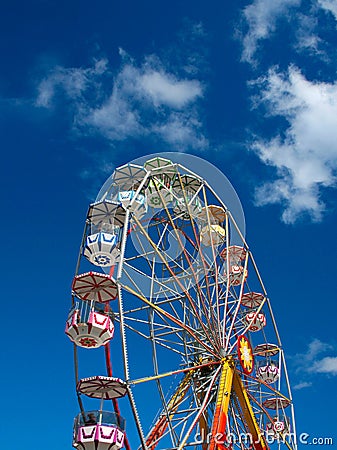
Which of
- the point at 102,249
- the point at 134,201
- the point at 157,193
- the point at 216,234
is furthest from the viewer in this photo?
the point at 216,234

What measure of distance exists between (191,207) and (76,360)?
7.59 m

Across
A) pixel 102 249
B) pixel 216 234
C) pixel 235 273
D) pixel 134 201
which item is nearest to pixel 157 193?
pixel 216 234

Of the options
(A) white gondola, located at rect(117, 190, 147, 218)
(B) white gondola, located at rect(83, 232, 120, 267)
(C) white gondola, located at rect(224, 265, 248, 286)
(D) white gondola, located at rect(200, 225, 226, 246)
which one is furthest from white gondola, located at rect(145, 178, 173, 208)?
(B) white gondola, located at rect(83, 232, 120, 267)

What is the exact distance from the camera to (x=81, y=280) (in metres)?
Result: 14.9

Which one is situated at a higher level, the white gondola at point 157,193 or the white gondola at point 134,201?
the white gondola at point 157,193

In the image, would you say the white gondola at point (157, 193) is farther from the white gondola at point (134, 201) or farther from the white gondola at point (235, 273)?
the white gondola at point (235, 273)

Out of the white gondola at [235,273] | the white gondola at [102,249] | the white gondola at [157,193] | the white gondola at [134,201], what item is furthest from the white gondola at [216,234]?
the white gondola at [102,249]

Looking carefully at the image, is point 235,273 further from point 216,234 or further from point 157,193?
point 157,193

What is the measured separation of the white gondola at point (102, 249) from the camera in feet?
51.4

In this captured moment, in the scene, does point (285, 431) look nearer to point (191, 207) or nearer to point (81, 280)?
point (191, 207)

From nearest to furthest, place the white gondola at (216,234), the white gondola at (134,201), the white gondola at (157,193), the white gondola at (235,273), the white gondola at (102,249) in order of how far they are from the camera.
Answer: the white gondola at (102,249), the white gondola at (134,201), the white gondola at (157,193), the white gondola at (235,273), the white gondola at (216,234)

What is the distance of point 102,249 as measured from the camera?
15.7 meters

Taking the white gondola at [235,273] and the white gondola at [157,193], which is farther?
the white gondola at [235,273]

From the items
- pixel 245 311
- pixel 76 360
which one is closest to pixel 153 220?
pixel 245 311
